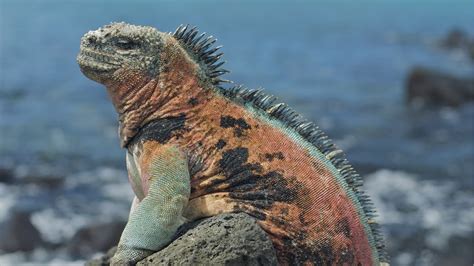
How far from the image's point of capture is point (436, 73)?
27.9 metres

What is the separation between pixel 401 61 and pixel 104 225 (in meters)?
35.5

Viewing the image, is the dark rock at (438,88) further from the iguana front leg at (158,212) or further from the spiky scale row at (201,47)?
the iguana front leg at (158,212)

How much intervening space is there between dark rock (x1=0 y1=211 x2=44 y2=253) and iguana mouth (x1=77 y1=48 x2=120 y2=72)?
29.8 ft

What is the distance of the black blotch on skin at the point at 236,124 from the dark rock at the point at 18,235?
374 inches

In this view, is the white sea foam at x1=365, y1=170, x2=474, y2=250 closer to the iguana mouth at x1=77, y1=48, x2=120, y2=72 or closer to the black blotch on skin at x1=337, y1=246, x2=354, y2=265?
the black blotch on skin at x1=337, y1=246, x2=354, y2=265

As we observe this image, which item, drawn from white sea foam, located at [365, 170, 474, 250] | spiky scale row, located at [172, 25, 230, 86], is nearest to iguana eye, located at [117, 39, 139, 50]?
spiky scale row, located at [172, 25, 230, 86]

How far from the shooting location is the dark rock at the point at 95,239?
12.9 metres

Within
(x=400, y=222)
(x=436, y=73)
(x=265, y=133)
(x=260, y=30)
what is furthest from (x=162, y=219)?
(x=260, y=30)

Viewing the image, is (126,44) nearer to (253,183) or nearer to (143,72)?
(143,72)

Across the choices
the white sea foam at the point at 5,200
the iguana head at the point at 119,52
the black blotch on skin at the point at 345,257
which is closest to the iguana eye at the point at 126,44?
the iguana head at the point at 119,52

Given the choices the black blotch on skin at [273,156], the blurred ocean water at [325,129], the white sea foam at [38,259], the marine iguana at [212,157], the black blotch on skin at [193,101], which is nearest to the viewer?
the marine iguana at [212,157]

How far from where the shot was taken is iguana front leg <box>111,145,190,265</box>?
4.18 meters

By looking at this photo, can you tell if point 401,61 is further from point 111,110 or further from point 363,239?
point 363,239

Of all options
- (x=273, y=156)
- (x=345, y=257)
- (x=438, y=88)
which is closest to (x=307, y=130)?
(x=273, y=156)
